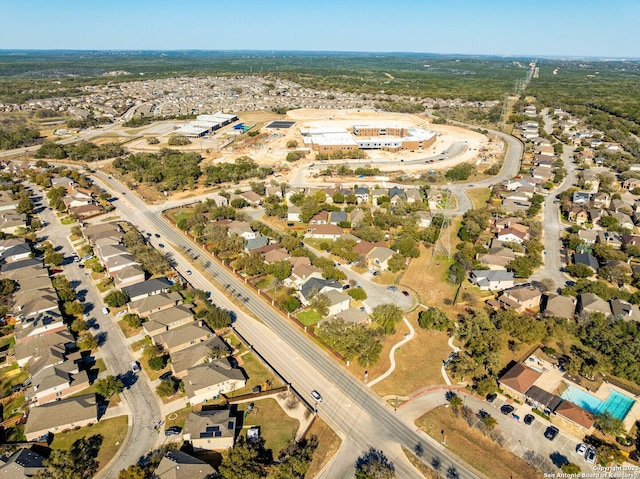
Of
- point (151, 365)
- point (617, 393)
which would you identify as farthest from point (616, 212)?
point (151, 365)

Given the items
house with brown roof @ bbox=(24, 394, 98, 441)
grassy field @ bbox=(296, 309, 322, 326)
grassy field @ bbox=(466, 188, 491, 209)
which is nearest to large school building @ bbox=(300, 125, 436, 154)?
grassy field @ bbox=(466, 188, 491, 209)

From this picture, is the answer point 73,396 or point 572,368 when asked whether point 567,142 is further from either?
point 73,396

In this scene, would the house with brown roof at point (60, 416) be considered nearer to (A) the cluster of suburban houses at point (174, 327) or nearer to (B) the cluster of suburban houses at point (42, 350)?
(B) the cluster of suburban houses at point (42, 350)

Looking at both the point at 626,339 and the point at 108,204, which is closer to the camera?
the point at 626,339

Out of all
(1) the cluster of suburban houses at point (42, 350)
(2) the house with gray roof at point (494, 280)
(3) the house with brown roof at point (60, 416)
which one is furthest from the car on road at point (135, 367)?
(2) the house with gray roof at point (494, 280)

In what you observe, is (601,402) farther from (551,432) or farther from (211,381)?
(211,381)

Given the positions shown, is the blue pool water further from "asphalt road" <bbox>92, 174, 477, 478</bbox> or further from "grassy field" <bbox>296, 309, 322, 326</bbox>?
"grassy field" <bbox>296, 309, 322, 326</bbox>

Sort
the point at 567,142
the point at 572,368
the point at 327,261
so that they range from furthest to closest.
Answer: the point at 567,142 < the point at 327,261 < the point at 572,368
